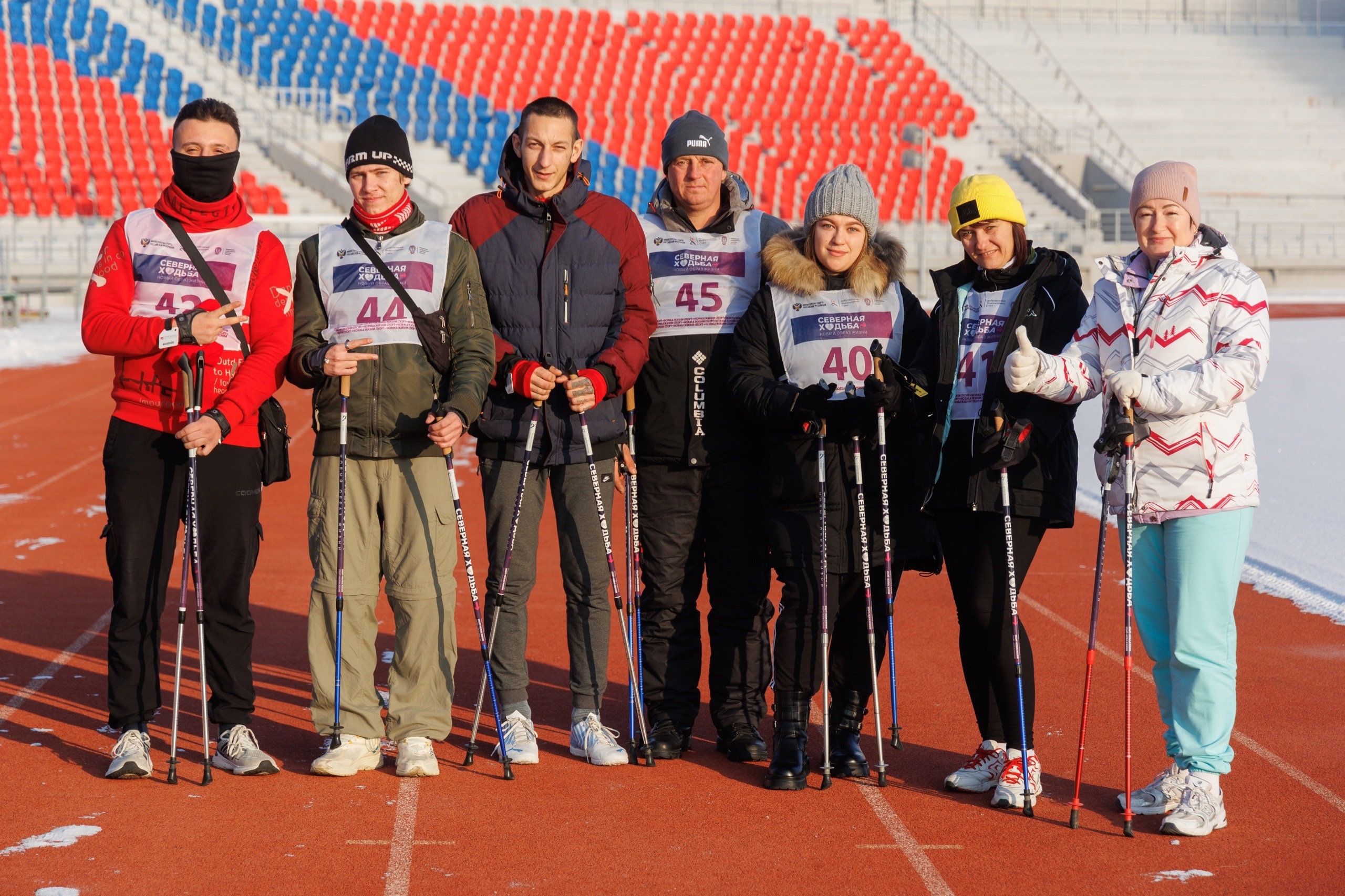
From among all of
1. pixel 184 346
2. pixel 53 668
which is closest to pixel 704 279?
pixel 184 346

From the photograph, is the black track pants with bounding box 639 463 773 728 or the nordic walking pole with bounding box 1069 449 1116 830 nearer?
the nordic walking pole with bounding box 1069 449 1116 830

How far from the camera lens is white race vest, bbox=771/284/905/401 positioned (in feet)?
15.3

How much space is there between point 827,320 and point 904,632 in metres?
2.66

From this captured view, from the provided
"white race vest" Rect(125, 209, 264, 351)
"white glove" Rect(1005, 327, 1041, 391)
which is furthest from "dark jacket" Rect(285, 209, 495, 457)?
"white glove" Rect(1005, 327, 1041, 391)

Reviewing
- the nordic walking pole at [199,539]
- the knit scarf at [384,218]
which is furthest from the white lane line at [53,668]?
the knit scarf at [384,218]

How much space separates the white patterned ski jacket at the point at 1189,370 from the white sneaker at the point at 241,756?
2.78 meters

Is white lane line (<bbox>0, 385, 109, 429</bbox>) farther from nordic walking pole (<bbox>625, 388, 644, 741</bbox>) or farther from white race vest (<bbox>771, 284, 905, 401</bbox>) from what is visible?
white race vest (<bbox>771, 284, 905, 401</bbox>)

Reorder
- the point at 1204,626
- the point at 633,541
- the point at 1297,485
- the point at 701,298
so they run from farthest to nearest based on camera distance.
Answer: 1. the point at 1297,485
2. the point at 633,541
3. the point at 701,298
4. the point at 1204,626

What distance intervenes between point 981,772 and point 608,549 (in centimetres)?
148

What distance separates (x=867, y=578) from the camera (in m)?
4.68

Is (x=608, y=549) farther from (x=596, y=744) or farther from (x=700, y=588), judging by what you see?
(x=596, y=744)

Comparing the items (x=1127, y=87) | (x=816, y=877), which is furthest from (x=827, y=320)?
(x=1127, y=87)

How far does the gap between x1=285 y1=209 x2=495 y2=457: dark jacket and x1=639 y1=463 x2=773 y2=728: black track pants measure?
0.82 meters

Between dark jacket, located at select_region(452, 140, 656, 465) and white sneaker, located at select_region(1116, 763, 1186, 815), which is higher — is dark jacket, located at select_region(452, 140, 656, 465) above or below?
above
